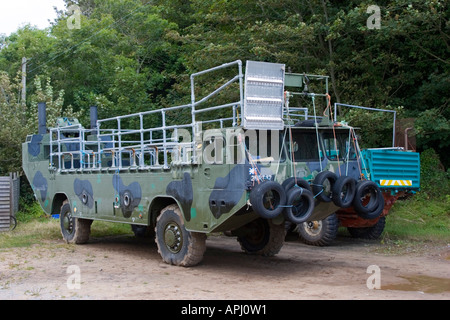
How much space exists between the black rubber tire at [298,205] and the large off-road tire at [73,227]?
6399 mm

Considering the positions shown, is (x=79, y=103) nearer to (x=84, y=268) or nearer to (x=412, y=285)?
(x=84, y=268)

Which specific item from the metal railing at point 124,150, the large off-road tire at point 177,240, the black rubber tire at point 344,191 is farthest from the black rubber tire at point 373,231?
the large off-road tire at point 177,240

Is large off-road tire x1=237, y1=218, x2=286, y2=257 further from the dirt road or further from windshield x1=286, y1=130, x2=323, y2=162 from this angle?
windshield x1=286, y1=130, x2=323, y2=162

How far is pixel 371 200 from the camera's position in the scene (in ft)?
33.3

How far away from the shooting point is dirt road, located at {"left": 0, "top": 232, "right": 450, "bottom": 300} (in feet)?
26.8

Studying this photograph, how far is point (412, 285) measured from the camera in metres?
8.82

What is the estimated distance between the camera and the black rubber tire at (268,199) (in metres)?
8.72

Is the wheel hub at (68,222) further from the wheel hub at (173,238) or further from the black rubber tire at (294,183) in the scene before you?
the black rubber tire at (294,183)

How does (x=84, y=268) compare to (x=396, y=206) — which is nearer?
(x=84, y=268)

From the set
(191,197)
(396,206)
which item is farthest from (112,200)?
(396,206)

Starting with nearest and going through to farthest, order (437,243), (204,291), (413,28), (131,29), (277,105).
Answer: (204,291) < (277,105) < (437,243) < (413,28) < (131,29)

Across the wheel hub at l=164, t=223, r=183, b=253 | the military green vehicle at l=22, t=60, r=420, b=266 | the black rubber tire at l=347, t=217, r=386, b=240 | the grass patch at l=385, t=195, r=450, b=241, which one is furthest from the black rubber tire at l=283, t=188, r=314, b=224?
the grass patch at l=385, t=195, r=450, b=241

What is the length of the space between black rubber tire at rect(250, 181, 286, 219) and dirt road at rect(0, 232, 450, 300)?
1.10 meters

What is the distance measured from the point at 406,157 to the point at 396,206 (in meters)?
4.76
